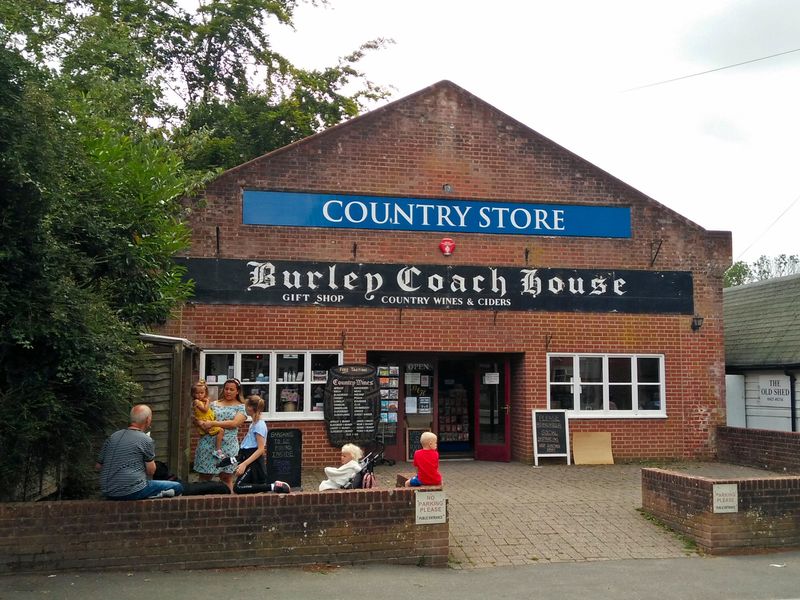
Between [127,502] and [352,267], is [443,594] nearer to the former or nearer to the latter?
[127,502]


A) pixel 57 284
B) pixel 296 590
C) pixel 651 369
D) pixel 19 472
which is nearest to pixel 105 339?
pixel 57 284

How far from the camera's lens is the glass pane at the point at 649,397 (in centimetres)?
1513

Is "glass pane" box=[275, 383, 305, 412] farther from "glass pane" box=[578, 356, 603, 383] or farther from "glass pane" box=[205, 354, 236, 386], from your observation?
"glass pane" box=[578, 356, 603, 383]

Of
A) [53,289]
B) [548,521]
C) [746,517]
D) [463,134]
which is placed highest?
[463,134]

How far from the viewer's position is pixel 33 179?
21.9ft

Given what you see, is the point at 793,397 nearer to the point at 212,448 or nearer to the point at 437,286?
the point at 437,286

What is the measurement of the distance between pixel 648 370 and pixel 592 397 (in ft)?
4.23

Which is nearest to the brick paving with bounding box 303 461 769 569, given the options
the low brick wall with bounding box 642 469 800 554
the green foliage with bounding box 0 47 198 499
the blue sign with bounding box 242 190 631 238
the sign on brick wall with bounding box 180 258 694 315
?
the low brick wall with bounding box 642 469 800 554

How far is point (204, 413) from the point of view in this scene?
9383 mm

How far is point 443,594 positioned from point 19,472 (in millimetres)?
4032

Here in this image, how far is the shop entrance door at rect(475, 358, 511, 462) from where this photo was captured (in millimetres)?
15148

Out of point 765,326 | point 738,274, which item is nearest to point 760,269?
point 738,274

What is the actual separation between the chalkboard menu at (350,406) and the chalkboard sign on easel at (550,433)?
308 cm

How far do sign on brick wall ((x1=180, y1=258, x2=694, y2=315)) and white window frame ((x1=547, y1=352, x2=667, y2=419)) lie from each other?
0.90 metres
